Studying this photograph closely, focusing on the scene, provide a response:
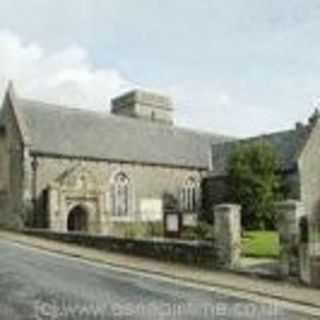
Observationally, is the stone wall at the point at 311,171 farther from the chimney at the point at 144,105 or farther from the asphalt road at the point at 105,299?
the chimney at the point at 144,105

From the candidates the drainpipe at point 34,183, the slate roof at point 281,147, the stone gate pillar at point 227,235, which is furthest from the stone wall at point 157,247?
the slate roof at point 281,147

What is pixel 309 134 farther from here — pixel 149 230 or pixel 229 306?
pixel 229 306

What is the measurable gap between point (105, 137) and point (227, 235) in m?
27.4

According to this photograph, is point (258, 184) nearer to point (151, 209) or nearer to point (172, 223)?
point (151, 209)

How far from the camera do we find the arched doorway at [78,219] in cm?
4147

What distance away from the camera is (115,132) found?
47.6 metres

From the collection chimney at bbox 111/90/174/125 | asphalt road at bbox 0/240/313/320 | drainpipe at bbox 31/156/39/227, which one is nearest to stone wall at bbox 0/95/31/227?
drainpipe at bbox 31/156/39/227

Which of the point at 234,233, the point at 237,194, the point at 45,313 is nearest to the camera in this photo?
the point at 45,313

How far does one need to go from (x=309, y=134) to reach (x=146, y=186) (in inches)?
487

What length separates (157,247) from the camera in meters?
23.8

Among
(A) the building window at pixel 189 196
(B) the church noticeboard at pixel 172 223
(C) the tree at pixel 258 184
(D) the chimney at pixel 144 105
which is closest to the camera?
Answer: (B) the church noticeboard at pixel 172 223

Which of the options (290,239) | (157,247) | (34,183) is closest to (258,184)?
(34,183)

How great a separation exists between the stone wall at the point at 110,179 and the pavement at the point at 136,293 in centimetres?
1848

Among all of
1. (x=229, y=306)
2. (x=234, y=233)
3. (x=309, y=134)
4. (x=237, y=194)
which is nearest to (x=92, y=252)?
(x=234, y=233)
